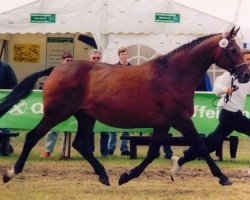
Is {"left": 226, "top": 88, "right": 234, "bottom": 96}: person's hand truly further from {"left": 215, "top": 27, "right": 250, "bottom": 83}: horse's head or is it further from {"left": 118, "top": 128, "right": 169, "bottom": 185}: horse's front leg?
{"left": 118, "top": 128, "right": 169, "bottom": 185}: horse's front leg

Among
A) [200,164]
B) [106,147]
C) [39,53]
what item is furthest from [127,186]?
[39,53]

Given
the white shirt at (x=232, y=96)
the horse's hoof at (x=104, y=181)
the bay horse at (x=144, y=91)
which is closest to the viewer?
the bay horse at (x=144, y=91)

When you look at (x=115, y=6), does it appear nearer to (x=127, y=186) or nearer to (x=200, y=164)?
(x=200, y=164)

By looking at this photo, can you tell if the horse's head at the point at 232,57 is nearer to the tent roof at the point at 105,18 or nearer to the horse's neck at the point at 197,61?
the horse's neck at the point at 197,61

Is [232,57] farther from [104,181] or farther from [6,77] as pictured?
[6,77]

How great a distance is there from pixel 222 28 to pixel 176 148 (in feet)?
10.3

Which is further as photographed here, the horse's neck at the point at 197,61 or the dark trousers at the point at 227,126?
the dark trousers at the point at 227,126

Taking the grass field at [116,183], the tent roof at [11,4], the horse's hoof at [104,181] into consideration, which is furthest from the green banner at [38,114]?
the tent roof at [11,4]

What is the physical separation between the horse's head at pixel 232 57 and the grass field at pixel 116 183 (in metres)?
1.55

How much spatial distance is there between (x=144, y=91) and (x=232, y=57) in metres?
1.24

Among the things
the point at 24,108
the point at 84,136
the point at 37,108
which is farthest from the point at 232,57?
the point at 24,108

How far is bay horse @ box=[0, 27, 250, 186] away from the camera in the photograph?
10203mm

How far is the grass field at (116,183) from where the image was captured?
998 centimetres

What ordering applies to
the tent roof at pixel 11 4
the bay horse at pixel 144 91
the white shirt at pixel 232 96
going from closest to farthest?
the bay horse at pixel 144 91 < the white shirt at pixel 232 96 < the tent roof at pixel 11 4
